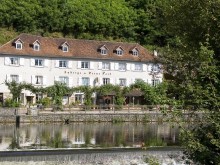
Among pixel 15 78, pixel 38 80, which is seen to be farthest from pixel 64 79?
pixel 15 78

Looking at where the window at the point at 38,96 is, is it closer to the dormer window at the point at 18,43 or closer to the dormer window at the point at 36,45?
the dormer window at the point at 36,45

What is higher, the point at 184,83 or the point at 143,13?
the point at 143,13

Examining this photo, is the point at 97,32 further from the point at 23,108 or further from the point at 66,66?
the point at 23,108

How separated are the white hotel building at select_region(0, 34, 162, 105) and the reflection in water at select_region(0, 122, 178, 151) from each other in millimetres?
13051

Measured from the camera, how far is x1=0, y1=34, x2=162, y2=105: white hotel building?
60466 millimetres

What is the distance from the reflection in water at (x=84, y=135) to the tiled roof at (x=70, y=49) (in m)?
14.5

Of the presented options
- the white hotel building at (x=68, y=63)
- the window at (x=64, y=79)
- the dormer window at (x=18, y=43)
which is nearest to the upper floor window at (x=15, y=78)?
the white hotel building at (x=68, y=63)

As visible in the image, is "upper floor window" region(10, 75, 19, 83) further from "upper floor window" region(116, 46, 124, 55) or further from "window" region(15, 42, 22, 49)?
"upper floor window" region(116, 46, 124, 55)

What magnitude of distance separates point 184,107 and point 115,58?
5593 centimetres

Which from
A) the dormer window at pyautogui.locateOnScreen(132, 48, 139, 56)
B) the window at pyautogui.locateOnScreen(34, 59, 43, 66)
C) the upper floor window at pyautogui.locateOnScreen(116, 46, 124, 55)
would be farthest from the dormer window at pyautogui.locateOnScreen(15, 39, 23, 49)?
the dormer window at pyautogui.locateOnScreen(132, 48, 139, 56)

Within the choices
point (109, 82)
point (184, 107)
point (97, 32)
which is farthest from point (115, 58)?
point (184, 107)

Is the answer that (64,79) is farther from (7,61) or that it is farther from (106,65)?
(7,61)

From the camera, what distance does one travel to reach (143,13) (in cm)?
9806

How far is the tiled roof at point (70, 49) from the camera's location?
60956 millimetres
